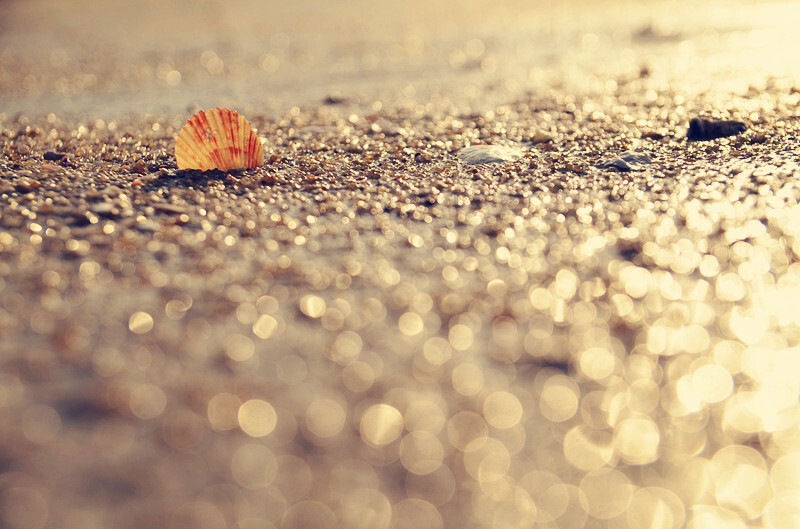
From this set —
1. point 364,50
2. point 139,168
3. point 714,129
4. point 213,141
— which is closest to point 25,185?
point 139,168

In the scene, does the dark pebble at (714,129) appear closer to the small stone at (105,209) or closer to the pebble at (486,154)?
the pebble at (486,154)

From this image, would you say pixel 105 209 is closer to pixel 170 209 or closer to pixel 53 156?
pixel 170 209

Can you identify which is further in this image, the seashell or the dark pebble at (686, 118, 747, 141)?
the dark pebble at (686, 118, 747, 141)

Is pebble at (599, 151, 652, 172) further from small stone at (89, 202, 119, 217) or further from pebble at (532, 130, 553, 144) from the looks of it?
small stone at (89, 202, 119, 217)

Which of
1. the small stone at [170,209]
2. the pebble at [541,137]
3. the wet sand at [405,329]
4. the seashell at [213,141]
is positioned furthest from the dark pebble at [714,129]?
the small stone at [170,209]

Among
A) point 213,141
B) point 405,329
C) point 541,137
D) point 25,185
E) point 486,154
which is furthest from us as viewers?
point 541,137

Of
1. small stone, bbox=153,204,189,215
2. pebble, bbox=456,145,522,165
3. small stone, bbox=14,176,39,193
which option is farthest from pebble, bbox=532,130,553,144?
small stone, bbox=14,176,39,193
